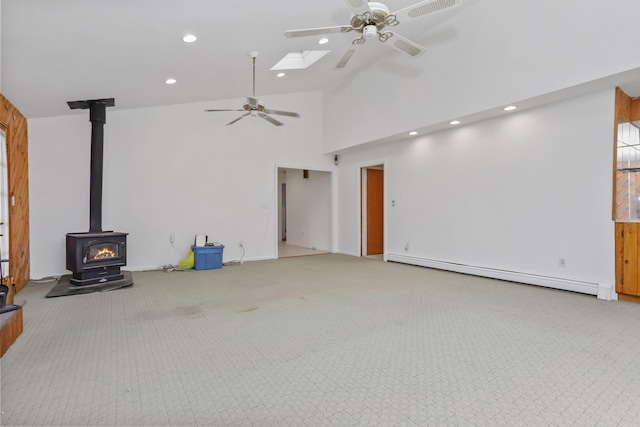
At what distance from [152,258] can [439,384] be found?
5635 mm

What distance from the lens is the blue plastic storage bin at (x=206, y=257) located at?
6119mm

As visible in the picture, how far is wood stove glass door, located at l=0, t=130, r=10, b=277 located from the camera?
4.22 meters

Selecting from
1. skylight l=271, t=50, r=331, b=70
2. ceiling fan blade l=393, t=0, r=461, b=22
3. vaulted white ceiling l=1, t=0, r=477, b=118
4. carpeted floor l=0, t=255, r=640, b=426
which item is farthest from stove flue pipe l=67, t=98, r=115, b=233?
ceiling fan blade l=393, t=0, r=461, b=22

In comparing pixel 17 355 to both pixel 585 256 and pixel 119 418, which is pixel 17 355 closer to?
pixel 119 418

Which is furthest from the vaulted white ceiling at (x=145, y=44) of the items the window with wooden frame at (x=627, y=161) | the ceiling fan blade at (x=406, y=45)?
the window with wooden frame at (x=627, y=161)

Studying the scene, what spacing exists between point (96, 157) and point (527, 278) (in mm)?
6626

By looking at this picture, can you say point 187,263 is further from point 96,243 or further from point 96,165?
point 96,165

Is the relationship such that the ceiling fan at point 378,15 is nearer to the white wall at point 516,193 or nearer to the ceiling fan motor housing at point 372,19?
the ceiling fan motor housing at point 372,19

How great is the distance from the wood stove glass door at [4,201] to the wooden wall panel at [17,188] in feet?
0.30

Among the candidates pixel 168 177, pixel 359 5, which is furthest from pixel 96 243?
pixel 359 5

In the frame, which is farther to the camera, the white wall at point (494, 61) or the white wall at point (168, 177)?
the white wall at point (168, 177)

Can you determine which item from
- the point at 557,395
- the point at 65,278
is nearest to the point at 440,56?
the point at 557,395

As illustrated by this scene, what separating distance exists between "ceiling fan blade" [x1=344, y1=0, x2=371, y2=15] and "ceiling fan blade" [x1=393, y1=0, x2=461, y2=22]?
284 mm

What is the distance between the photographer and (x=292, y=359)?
2412 mm
